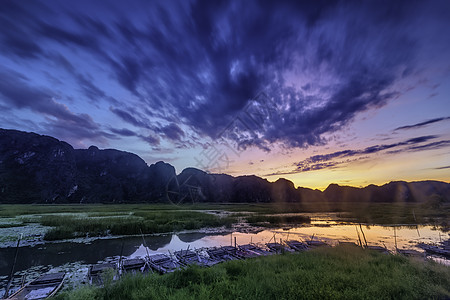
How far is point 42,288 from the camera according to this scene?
11031 mm

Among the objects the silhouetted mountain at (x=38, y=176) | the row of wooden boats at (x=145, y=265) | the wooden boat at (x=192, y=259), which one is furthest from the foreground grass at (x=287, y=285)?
the silhouetted mountain at (x=38, y=176)

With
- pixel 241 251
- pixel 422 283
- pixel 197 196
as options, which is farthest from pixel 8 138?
pixel 422 283

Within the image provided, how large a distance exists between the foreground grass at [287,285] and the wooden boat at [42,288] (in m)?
2.50

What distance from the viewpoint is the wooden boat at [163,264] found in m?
14.0

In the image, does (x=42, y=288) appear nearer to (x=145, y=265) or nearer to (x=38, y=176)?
(x=145, y=265)

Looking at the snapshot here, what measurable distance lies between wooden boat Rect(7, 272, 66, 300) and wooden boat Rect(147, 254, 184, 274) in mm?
5685

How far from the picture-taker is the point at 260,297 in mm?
7691

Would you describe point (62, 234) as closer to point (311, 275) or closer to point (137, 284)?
point (137, 284)

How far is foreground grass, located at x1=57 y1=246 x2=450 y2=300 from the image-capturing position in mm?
7750

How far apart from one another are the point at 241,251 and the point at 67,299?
14.9 meters

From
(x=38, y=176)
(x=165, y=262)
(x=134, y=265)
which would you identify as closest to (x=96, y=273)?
(x=134, y=265)

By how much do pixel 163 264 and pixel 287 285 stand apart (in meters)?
10.8

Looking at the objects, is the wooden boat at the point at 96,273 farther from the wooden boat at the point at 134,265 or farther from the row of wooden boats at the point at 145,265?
the wooden boat at the point at 134,265

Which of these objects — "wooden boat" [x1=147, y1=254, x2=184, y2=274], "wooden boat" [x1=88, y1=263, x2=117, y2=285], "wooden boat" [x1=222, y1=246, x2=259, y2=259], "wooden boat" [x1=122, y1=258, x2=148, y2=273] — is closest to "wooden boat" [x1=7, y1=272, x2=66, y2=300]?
"wooden boat" [x1=88, y1=263, x2=117, y2=285]
